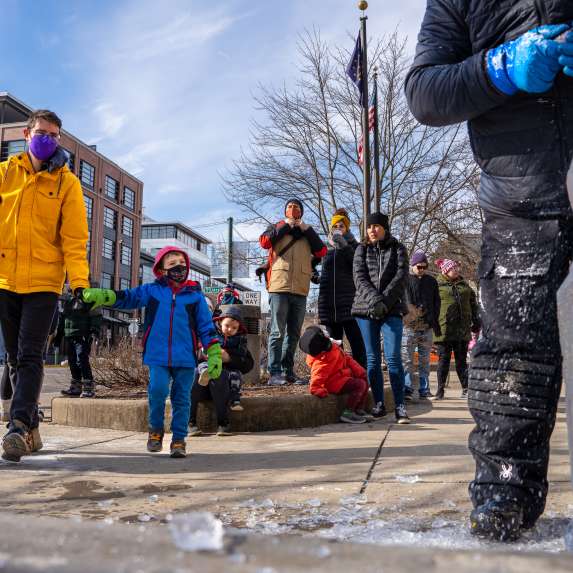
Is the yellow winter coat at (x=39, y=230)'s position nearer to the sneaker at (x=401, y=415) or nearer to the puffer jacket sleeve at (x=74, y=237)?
the puffer jacket sleeve at (x=74, y=237)

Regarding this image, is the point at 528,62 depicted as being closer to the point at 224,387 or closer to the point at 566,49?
the point at 566,49

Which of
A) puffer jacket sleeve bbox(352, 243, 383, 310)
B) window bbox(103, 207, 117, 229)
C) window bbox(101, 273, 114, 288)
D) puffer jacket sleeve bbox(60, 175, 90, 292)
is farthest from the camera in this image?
window bbox(103, 207, 117, 229)

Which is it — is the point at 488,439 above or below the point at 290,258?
below

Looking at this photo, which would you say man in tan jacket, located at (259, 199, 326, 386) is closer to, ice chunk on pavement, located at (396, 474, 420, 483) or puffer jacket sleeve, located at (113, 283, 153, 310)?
puffer jacket sleeve, located at (113, 283, 153, 310)

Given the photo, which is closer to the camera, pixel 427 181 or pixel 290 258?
pixel 290 258

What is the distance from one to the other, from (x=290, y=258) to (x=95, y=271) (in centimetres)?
4701

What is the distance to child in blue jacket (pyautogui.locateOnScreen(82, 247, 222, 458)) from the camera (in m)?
3.87

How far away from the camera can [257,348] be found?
309 inches

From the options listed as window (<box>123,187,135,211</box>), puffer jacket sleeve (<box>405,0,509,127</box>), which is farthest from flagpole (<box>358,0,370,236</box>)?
window (<box>123,187,135,211</box>)

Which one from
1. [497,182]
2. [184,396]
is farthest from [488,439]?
[184,396]

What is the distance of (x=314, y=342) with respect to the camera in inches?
209

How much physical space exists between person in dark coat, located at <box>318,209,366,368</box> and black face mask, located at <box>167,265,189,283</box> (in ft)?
8.35

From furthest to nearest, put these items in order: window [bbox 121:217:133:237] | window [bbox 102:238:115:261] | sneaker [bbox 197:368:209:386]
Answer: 1. window [bbox 121:217:133:237]
2. window [bbox 102:238:115:261]
3. sneaker [bbox 197:368:209:386]

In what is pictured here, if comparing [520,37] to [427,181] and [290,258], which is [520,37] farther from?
[427,181]
